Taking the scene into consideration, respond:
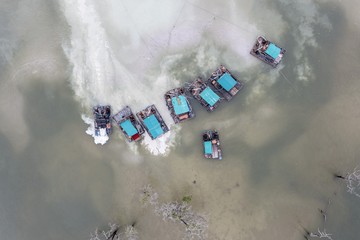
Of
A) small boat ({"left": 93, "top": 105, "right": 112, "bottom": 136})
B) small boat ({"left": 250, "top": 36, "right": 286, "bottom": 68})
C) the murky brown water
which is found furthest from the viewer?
the murky brown water

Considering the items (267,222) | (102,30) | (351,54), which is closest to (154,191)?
(267,222)

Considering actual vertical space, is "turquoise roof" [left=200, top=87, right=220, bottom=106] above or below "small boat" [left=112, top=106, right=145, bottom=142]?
above

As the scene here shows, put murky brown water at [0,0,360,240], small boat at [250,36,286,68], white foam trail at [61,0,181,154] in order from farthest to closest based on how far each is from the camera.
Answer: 1. murky brown water at [0,0,360,240]
2. white foam trail at [61,0,181,154]
3. small boat at [250,36,286,68]

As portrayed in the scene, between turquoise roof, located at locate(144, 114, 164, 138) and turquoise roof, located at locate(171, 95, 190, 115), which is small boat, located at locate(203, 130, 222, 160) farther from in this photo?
turquoise roof, located at locate(144, 114, 164, 138)

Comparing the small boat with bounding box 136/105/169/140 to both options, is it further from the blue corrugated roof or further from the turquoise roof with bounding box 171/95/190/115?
the turquoise roof with bounding box 171/95/190/115

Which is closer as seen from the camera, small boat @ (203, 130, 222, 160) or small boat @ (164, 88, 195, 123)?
small boat @ (164, 88, 195, 123)

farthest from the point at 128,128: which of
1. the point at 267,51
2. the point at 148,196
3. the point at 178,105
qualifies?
the point at 267,51

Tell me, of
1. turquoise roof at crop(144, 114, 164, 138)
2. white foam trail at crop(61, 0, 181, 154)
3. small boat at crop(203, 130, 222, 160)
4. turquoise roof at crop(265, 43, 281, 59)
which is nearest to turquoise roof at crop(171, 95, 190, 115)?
white foam trail at crop(61, 0, 181, 154)

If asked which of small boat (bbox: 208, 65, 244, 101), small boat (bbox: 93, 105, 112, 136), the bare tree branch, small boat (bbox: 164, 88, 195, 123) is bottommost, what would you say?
the bare tree branch

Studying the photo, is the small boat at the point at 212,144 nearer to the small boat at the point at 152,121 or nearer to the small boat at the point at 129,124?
the small boat at the point at 152,121

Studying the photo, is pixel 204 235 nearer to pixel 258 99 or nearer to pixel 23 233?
pixel 258 99
